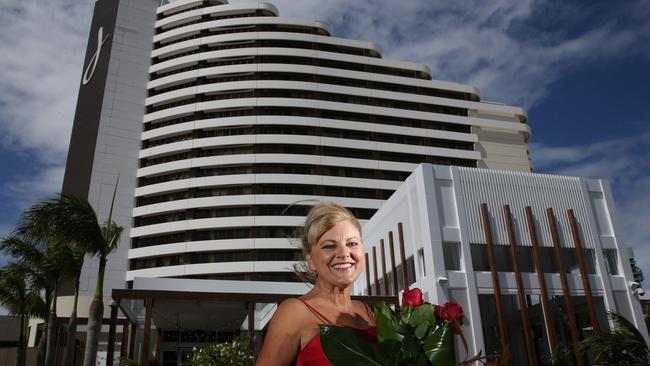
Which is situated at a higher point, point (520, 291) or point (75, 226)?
point (75, 226)

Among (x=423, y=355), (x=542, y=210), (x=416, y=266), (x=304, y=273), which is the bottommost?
(x=423, y=355)

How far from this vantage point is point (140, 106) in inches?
2409

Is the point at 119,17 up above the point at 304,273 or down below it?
above

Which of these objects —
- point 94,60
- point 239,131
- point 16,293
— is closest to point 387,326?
point 16,293

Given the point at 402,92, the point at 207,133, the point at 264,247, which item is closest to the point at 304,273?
the point at 264,247

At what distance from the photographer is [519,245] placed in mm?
26438

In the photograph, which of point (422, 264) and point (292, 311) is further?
point (422, 264)

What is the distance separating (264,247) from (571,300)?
30.6m

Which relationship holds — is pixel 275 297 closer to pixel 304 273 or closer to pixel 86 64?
pixel 304 273

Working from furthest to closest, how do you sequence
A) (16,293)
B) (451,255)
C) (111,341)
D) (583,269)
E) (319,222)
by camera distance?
(16,293), (583,269), (451,255), (111,341), (319,222)

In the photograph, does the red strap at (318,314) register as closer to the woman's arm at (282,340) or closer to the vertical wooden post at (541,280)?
the woman's arm at (282,340)

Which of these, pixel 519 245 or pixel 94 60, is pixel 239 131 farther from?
pixel 519 245

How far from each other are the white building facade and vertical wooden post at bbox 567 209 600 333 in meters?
0.05

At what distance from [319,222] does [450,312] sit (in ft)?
2.73
